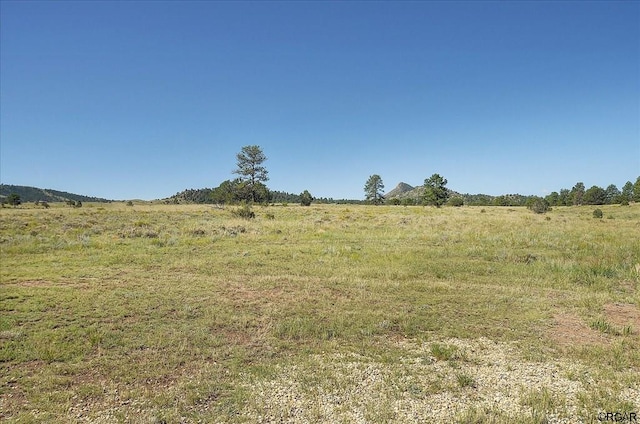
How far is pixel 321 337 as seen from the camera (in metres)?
7.85

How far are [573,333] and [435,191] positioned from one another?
72758 mm

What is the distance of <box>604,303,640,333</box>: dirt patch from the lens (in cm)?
844

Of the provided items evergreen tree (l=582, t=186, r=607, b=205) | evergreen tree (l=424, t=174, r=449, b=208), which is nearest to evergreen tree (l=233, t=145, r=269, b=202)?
evergreen tree (l=424, t=174, r=449, b=208)

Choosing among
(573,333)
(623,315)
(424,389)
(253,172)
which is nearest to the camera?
(424,389)

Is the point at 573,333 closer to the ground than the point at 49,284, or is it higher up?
closer to the ground

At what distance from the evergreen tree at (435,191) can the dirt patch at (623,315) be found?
220 feet

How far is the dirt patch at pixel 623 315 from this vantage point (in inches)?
332

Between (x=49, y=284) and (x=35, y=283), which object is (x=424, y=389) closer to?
(x=49, y=284)

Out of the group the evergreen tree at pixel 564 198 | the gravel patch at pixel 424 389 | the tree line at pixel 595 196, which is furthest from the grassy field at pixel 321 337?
the evergreen tree at pixel 564 198

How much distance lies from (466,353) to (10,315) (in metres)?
11.4

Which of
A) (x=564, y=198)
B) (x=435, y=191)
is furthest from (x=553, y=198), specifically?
(x=435, y=191)

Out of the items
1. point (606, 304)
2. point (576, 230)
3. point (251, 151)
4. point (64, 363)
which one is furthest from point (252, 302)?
point (251, 151)

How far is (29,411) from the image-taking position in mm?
5023

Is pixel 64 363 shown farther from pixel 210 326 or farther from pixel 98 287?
pixel 98 287
